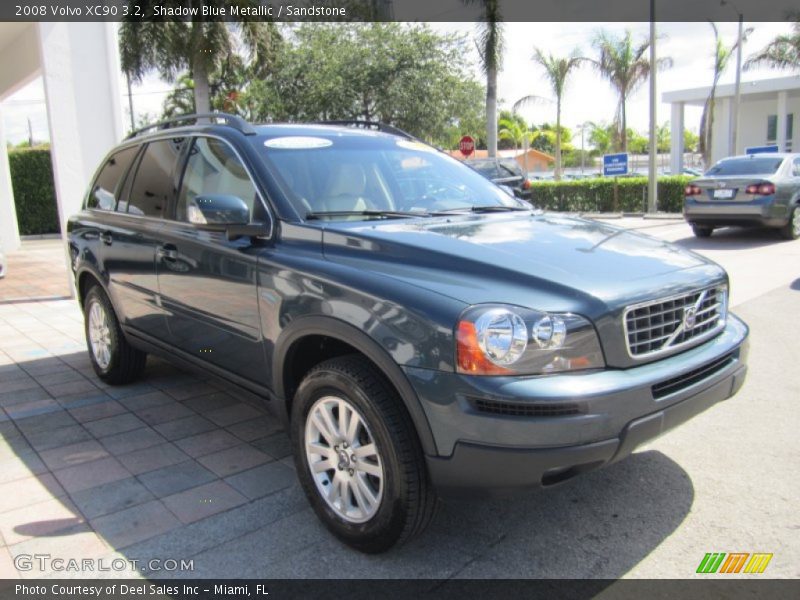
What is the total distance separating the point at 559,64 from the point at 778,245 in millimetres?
25110

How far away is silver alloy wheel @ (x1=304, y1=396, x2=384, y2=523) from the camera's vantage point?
2697 millimetres

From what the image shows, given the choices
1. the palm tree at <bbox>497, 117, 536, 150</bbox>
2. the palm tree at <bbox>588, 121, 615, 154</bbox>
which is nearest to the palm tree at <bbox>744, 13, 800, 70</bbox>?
the palm tree at <bbox>497, 117, 536, 150</bbox>

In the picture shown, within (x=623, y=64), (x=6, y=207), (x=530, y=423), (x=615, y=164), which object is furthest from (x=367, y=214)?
(x=623, y=64)

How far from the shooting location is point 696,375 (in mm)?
2770

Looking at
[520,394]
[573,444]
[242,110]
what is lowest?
[573,444]

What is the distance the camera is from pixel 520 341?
237cm

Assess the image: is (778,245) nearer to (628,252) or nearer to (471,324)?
(628,252)

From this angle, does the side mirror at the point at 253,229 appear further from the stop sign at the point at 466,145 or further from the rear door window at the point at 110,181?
the stop sign at the point at 466,145

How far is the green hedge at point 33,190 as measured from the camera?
18.3 metres

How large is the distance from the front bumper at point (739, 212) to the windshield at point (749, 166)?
2.41 feet

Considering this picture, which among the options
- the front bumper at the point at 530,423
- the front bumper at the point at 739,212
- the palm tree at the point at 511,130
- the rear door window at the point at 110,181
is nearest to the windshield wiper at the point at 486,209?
the front bumper at the point at 530,423

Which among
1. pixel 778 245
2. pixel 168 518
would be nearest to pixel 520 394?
pixel 168 518

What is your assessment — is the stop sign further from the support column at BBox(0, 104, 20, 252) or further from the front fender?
the front fender

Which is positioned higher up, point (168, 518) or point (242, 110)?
point (242, 110)
